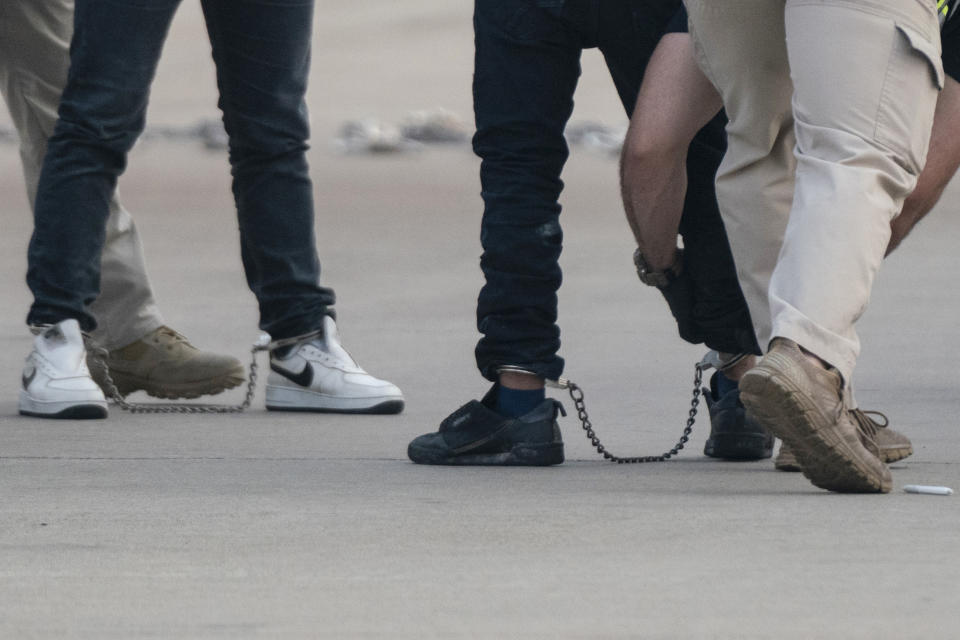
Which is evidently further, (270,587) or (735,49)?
(735,49)

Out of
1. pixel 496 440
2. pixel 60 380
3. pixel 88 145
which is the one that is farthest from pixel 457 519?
pixel 88 145

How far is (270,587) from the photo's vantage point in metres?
2.36

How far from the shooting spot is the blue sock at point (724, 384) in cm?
368

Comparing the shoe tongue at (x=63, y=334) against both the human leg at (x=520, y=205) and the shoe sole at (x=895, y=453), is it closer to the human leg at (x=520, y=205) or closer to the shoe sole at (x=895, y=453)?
the human leg at (x=520, y=205)

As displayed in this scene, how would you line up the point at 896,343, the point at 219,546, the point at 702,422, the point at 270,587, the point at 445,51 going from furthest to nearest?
1. the point at 445,51
2. the point at 896,343
3. the point at 702,422
4. the point at 219,546
5. the point at 270,587

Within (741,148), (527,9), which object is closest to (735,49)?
(741,148)

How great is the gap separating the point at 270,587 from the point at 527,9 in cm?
143

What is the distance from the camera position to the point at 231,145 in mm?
4562

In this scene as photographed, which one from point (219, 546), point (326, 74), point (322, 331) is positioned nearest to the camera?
point (219, 546)

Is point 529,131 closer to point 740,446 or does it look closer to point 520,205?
point 520,205

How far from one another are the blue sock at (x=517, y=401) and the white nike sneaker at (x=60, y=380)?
1.14 meters

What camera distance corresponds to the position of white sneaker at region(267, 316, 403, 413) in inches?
174

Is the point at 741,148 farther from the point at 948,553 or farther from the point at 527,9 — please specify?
the point at 948,553

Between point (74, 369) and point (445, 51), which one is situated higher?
point (445, 51)
